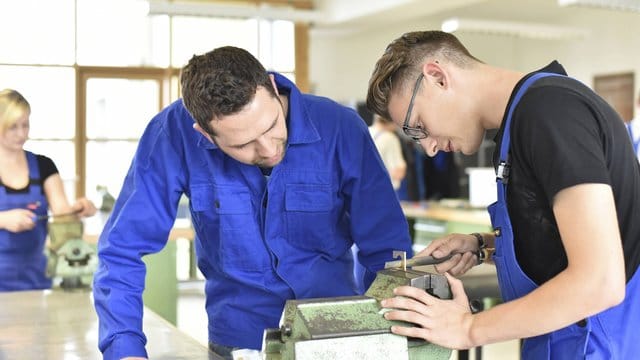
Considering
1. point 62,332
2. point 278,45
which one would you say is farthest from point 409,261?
point 278,45

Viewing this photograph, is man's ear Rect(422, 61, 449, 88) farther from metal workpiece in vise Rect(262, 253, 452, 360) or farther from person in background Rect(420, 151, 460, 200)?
person in background Rect(420, 151, 460, 200)

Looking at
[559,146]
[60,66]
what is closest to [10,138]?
[559,146]

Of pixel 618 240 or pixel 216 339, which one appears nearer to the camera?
pixel 618 240

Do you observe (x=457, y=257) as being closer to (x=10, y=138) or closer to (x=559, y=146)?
(x=559, y=146)

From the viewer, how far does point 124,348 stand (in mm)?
1761

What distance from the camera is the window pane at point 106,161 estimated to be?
8.21m

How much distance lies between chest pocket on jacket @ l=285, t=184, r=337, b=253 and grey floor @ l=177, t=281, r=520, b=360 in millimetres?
2208

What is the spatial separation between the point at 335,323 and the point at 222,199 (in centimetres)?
67

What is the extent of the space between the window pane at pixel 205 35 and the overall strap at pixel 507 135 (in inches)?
287

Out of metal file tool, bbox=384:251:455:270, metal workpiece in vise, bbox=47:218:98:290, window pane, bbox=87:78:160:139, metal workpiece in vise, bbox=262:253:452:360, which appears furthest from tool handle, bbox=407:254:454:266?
window pane, bbox=87:78:160:139

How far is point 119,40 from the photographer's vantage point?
821 cm

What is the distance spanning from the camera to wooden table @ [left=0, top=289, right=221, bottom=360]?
2.02 metres

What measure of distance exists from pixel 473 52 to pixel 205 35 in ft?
12.8

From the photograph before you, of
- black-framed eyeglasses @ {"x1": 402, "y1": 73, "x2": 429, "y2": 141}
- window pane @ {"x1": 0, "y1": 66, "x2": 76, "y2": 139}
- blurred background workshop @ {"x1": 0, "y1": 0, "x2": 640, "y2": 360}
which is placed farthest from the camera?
window pane @ {"x1": 0, "y1": 66, "x2": 76, "y2": 139}
